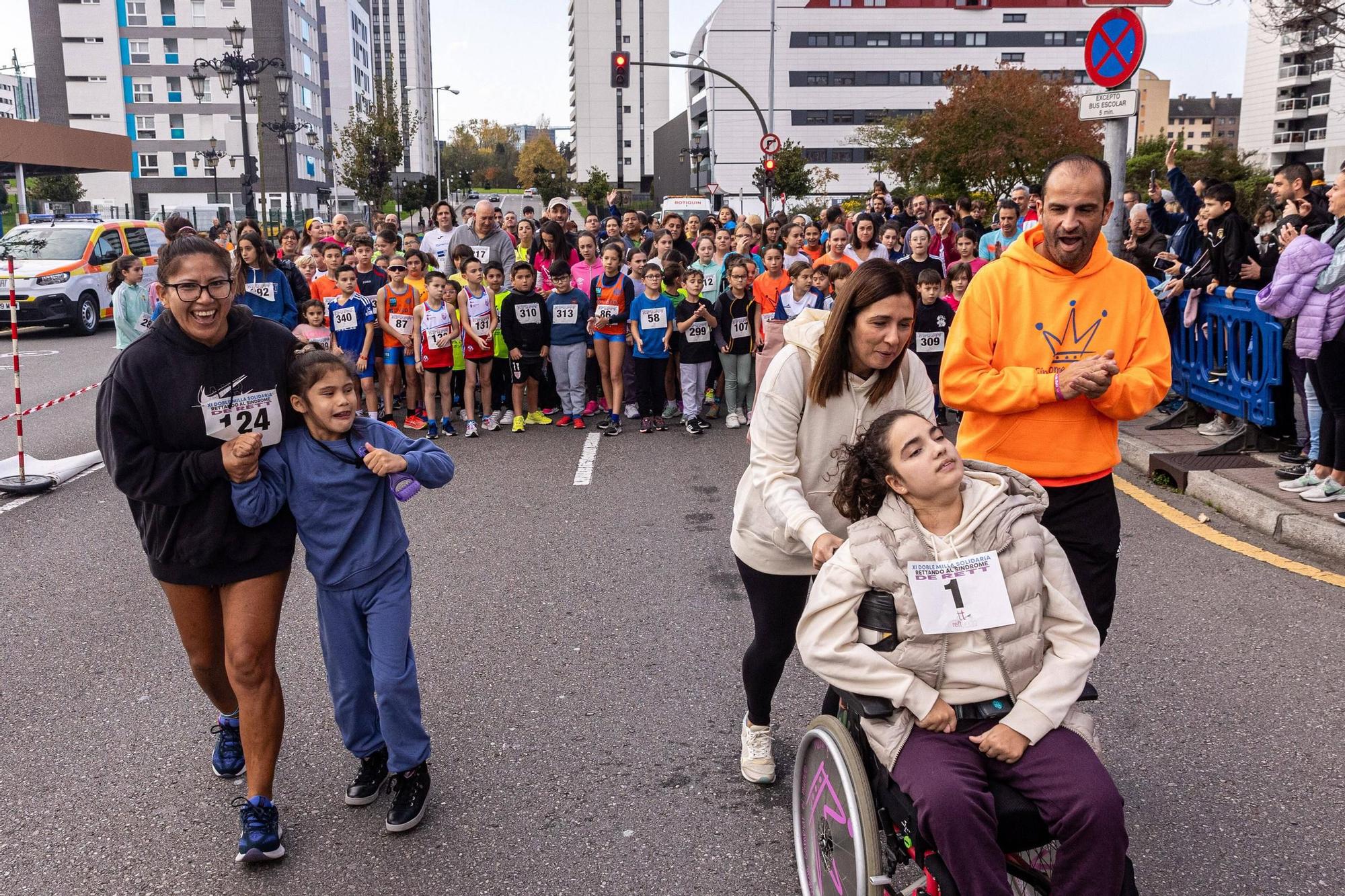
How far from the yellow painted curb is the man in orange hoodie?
2983 millimetres

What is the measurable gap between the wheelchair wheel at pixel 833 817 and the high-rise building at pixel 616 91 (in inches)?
5206

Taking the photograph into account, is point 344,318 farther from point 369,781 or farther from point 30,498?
point 369,781

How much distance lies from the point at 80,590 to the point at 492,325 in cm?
582

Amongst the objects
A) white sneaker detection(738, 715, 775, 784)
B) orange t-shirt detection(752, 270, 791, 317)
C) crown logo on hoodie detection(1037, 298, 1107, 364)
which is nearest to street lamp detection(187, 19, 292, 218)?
orange t-shirt detection(752, 270, 791, 317)

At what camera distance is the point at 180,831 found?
367cm

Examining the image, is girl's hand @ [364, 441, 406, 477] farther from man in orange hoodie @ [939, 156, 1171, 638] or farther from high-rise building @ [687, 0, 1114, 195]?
high-rise building @ [687, 0, 1114, 195]

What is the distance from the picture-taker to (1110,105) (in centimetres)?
862

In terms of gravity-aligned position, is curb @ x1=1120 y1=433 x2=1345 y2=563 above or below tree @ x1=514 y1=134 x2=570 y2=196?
below

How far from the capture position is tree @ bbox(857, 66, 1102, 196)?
Answer: 46.2 meters

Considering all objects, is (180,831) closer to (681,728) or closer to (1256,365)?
(681,728)

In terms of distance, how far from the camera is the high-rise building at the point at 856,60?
8912 cm

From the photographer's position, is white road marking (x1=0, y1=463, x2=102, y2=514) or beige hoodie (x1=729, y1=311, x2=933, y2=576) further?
white road marking (x1=0, y1=463, x2=102, y2=514)

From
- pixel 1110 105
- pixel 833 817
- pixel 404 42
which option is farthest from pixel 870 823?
pixel 404 42

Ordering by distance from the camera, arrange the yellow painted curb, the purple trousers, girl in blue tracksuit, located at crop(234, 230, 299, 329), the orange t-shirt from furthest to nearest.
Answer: the orange t-shirt → girl in blue tracksuit, located at crop(234, 230, 299, 329) → the yellow painted curb → the purple trousers
